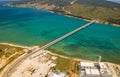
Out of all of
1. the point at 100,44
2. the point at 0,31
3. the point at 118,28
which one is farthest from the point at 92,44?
the point at 0,31

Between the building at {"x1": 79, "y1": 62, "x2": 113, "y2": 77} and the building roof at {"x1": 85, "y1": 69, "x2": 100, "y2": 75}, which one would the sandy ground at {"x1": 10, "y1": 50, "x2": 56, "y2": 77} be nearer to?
the building at {"x1": 79, "y1": 62, "x2": 113, "y2": 77}

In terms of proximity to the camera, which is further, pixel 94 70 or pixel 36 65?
pixel 36 65

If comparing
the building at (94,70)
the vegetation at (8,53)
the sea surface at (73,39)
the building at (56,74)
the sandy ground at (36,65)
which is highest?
the building at (94,70)

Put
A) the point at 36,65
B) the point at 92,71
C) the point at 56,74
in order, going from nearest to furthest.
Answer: the point at 56,74 → the point at 92,71 → the point at 36,65

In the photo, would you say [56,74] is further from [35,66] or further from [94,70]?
[94,70]

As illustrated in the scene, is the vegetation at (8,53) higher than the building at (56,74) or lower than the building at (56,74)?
lower

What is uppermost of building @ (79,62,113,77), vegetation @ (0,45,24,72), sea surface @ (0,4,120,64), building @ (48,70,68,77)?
Answer: building @ (79,62,113,77)

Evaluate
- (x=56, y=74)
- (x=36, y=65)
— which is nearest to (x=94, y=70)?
(x=56, y=74)

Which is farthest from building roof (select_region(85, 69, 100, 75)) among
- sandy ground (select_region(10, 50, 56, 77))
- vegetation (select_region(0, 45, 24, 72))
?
vegetation (select_region(0, 45, 24, 72))

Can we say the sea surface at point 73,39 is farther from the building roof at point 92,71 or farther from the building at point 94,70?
the building roof at point 92,71

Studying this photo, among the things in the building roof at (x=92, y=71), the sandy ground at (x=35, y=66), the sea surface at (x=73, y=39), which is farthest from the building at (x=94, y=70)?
the sea surface at (x=73, y=39)

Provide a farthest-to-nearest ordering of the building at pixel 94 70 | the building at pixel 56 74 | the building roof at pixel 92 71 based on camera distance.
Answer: the building at pixel 56 74 → the building roof at pixel 92 71 → the building at pixel 94 70

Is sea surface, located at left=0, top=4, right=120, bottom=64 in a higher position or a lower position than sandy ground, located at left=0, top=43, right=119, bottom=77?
lower
